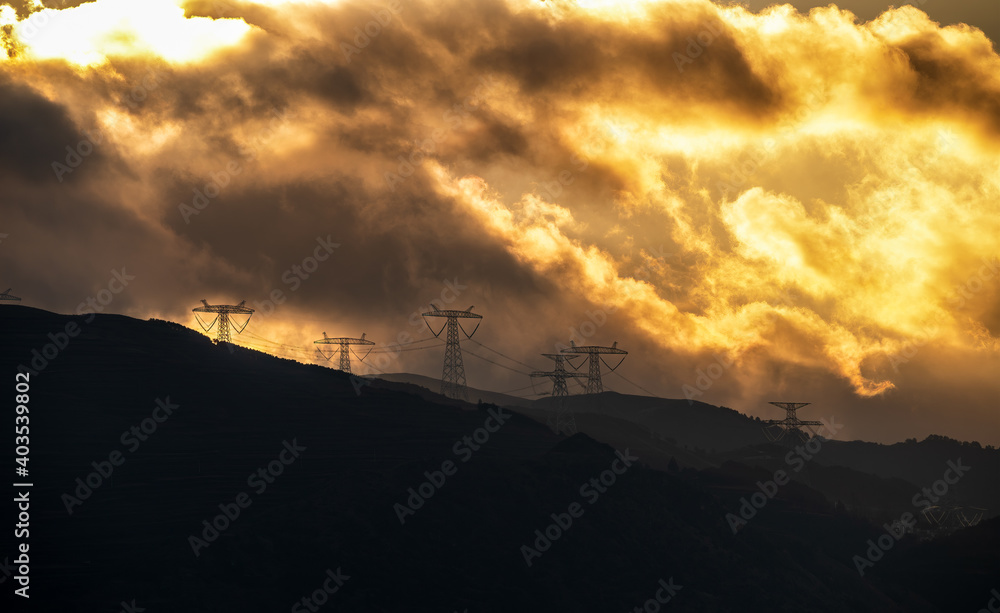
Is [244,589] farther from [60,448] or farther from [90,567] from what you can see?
[60,448]

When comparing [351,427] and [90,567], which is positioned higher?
[351,427]

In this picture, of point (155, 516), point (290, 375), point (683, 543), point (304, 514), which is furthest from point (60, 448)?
point (683, 543)

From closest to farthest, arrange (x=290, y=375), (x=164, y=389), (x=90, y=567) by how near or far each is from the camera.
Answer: (x=90, y=567), (x=164, y=389), (x=290, y=375)

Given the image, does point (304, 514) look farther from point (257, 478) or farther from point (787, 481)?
point (787, 481)

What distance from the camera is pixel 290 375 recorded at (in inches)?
5817

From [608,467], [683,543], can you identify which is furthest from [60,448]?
[683,543]

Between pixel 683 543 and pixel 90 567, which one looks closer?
pixel 90 567

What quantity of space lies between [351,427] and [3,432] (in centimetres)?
4603

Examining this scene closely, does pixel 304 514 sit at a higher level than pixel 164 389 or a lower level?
lower

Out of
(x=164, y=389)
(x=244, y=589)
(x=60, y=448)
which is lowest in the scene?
(x=244, y=589)

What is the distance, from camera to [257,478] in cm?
10894

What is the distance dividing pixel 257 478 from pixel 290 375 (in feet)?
133

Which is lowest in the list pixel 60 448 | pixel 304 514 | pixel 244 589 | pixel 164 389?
pixel 244 589

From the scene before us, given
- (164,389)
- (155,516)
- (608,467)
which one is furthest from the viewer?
(164,389)
